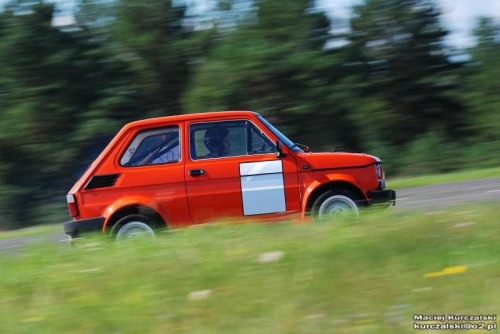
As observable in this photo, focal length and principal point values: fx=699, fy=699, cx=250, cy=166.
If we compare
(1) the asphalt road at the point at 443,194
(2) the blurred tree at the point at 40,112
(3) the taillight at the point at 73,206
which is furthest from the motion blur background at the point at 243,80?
(3) the taillight at the point at 73,206

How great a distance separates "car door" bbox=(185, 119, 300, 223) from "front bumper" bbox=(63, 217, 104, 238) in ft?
3.64

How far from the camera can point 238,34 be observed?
2634 cm

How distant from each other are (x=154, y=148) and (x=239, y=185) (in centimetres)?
118

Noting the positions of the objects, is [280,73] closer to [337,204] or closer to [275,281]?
[337,204]

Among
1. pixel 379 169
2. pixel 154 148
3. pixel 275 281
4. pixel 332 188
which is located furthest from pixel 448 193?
pixel 275 281

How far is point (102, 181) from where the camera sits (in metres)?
8.48

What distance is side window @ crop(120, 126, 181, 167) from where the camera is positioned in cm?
859

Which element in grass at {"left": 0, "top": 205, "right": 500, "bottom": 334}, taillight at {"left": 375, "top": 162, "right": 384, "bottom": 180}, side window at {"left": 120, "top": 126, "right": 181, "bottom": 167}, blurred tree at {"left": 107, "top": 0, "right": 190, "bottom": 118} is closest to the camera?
grass at {"left": 0, "top": 205, "right": 500, "bottom": 334}

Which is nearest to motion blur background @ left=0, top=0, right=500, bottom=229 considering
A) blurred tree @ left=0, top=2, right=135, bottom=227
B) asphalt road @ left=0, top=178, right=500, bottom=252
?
blurred tree @ left=0, top=2, right=135, bottom=227

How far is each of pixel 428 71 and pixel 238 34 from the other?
8321mm

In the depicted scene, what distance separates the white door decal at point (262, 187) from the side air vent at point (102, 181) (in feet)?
5.14

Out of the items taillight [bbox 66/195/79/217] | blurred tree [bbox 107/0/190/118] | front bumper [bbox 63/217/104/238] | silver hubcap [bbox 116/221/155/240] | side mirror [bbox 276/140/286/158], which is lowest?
silver hubcap [bbox 116/221/155/240]

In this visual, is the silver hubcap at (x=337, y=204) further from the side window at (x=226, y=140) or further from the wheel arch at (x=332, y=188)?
the side window at (x=226, y=140)

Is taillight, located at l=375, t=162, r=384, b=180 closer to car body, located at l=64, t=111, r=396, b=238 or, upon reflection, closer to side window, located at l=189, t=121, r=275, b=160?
car body, located at l=64, t=111, r=396, b=238
